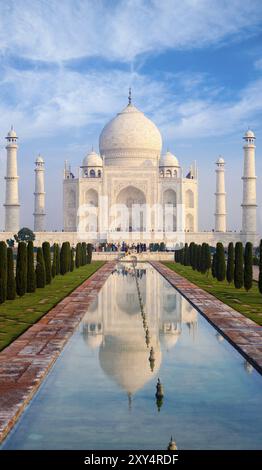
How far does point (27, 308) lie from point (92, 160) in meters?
34.0

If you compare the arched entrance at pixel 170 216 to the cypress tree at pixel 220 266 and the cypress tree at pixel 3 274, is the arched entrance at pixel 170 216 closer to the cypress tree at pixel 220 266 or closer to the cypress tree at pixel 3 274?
the cypress tree at pixel 220 266

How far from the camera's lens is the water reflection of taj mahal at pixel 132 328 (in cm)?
626

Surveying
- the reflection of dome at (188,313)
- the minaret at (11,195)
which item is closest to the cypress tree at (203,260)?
the reflection of dome at (188,313)

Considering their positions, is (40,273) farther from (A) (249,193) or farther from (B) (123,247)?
(A) (249,193)

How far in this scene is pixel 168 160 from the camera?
150ft

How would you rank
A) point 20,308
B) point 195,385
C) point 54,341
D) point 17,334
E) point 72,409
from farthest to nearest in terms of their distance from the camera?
point 20,308 < point 17,334 < point 54,341 < point 195,385 < point 72,409

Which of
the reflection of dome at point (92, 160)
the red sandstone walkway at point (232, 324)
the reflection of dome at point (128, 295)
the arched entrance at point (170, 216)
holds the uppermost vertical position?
the reflection of dome at point (92, 160)

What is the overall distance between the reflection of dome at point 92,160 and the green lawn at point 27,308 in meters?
28.4

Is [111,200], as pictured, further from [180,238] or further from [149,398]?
[149,398]

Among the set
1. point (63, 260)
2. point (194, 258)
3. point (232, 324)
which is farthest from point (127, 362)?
point (194, 258)

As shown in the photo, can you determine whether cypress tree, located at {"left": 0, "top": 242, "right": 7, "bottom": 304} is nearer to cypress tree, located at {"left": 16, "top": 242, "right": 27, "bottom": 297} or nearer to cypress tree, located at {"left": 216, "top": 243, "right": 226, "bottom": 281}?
cypress tree, located at {"left": 16, "top": 242, "right": 27, "bottom": 297}

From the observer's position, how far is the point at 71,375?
238 inches

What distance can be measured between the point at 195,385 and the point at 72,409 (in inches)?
47.7
